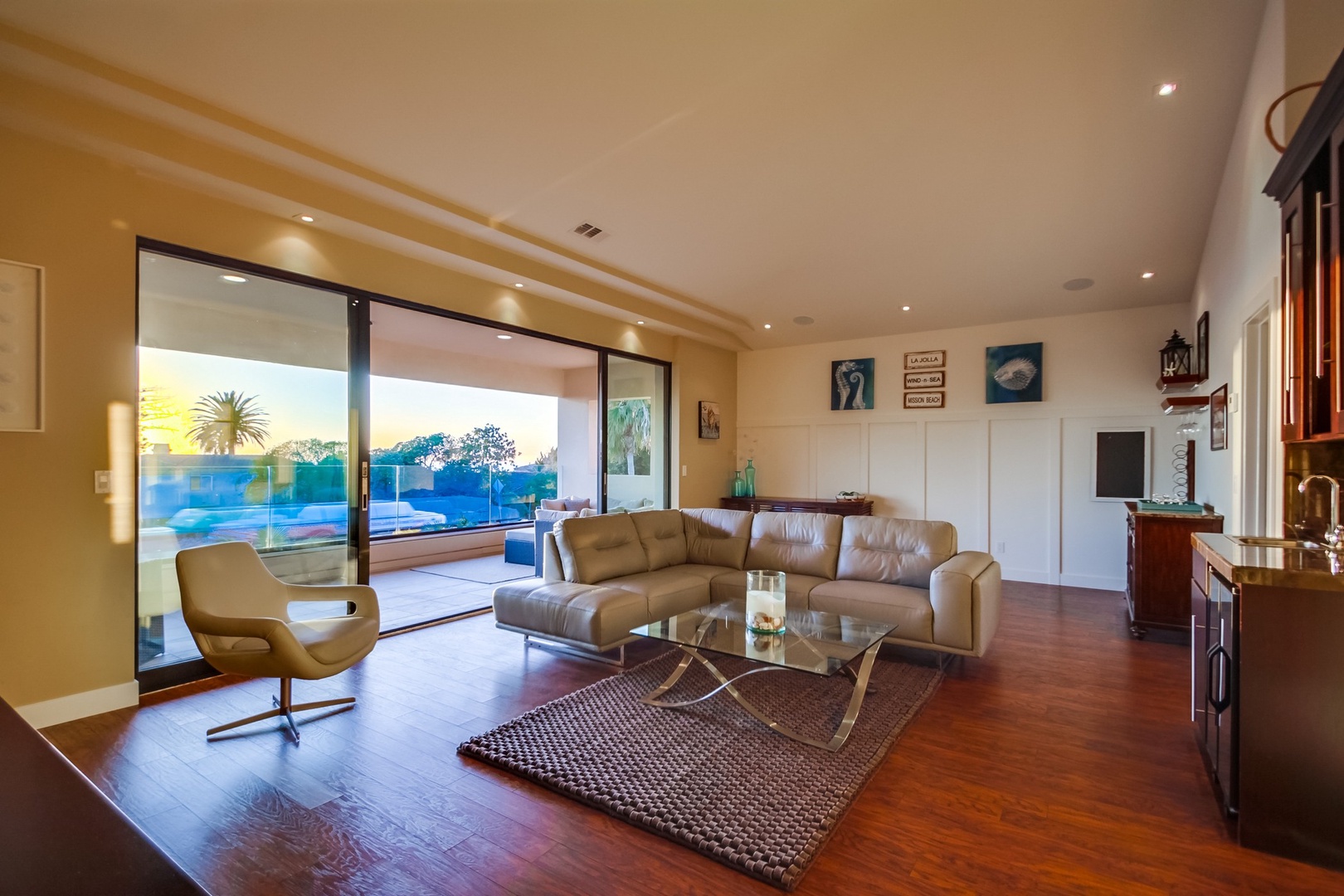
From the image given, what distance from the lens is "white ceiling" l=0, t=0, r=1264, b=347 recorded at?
2.88 metres

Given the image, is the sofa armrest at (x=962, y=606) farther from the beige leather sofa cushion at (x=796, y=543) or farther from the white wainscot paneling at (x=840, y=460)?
the white wainscot paneling at (x=840, y=460)

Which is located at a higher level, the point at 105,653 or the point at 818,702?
the point at 105,653

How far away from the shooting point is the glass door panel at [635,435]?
22.2ft

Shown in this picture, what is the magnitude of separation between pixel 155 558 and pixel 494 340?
14.9 feet

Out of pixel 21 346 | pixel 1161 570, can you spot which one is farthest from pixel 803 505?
pixel 21 346

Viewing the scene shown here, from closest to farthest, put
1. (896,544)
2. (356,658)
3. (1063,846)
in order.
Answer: (1063,846), (356,658), (896,544)

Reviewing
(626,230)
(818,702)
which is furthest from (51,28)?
(818,702)

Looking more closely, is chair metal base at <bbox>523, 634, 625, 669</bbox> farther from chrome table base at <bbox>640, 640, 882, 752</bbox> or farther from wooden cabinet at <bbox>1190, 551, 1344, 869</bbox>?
wooden cabinet at <bbox>1190, 551, 1344, 869</bbox>

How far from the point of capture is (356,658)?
3.06 meters

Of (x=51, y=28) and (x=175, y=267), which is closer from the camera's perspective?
(x=51, y=28)

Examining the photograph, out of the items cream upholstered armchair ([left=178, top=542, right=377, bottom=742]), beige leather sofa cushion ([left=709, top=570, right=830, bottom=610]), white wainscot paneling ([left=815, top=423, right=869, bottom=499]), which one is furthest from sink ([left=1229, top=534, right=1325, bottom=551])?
white wainscot paneling ([left=815, top=423, right=869, bottom=499])

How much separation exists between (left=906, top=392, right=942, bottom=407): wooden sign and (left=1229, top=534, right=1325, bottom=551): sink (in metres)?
4.58

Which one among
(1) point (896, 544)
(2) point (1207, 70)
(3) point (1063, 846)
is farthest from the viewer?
(1) point (896, 544)

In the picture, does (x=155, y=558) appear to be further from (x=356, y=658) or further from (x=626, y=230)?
(x=626, y=230)
